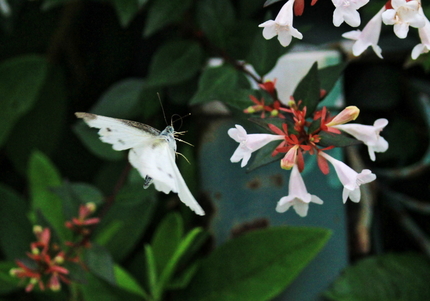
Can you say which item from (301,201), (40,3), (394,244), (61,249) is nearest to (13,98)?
(40,3)

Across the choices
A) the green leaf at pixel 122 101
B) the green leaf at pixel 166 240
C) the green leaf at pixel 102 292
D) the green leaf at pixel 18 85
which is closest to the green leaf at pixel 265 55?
the green leaf at pixel 122 101

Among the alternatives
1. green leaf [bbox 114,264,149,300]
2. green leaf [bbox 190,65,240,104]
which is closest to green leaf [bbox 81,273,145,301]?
green leaf [bbox 114,264,149,300]

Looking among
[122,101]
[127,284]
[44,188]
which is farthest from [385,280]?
[44,188]

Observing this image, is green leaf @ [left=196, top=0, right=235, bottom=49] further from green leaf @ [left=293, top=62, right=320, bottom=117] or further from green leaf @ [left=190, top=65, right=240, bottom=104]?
green leaf @ [left=293, top=62, right=320, bottom=117]

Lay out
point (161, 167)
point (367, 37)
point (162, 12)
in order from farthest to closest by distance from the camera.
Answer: point (162, 12), point (367, 37), point (161, 167)

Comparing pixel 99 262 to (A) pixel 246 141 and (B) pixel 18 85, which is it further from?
(B) pixel 18 85

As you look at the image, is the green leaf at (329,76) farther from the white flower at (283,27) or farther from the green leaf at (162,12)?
the green leaf at (162,12)

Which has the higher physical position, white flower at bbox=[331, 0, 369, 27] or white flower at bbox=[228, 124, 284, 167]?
white flower at bbox=[331, 0, 369, 27]
